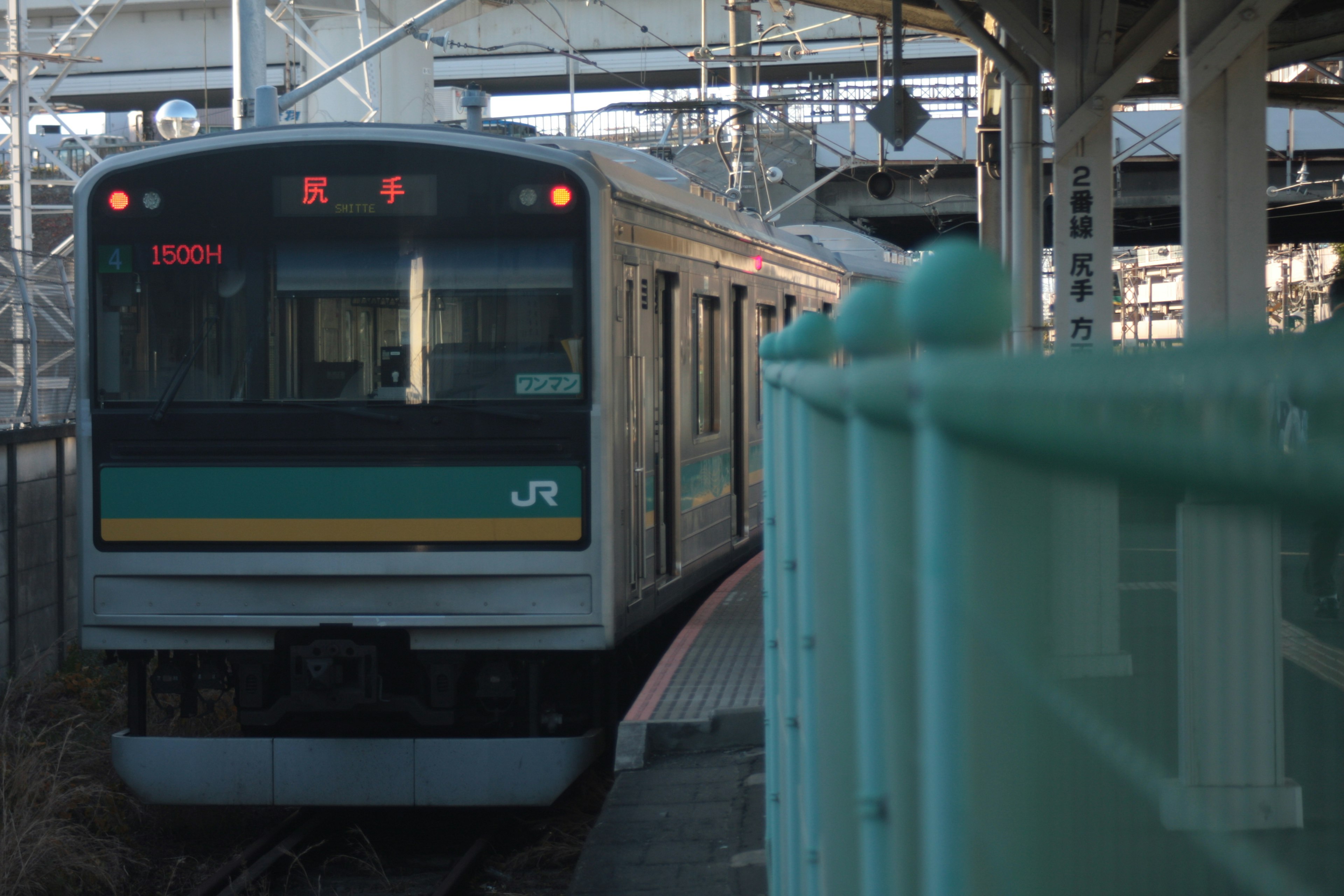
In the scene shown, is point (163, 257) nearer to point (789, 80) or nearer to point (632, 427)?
point (632, 427)

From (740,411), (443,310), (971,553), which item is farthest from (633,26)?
(971,553)

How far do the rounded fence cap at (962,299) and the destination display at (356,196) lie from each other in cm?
536

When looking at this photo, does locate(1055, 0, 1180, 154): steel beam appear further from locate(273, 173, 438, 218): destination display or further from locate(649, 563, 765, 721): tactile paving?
locate(273, 173, 438, 218): destination display

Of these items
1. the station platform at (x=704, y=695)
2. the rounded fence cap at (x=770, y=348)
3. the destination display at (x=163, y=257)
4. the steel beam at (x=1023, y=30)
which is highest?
the steel beam at (x=1023, y=30)

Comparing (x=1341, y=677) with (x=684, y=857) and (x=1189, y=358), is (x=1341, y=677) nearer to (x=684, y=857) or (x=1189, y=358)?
(x=1189, y=358)

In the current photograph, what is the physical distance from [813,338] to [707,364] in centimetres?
603

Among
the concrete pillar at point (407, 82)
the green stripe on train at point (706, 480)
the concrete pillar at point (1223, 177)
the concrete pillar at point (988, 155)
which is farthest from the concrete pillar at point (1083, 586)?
the concrete pillar at point (407, 82)

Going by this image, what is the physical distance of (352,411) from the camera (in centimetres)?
621

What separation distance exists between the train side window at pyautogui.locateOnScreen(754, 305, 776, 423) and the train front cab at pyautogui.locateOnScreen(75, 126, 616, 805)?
340 centimetres

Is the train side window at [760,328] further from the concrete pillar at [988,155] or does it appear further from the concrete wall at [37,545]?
the concrete wall at [37,545]

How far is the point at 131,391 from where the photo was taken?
632cm

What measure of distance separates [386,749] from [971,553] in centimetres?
566

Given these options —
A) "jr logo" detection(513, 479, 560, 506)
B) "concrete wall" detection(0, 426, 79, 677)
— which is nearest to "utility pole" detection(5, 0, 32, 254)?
"concrete wall" detection(0, 426, 79, 677)

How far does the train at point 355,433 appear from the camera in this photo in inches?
244
